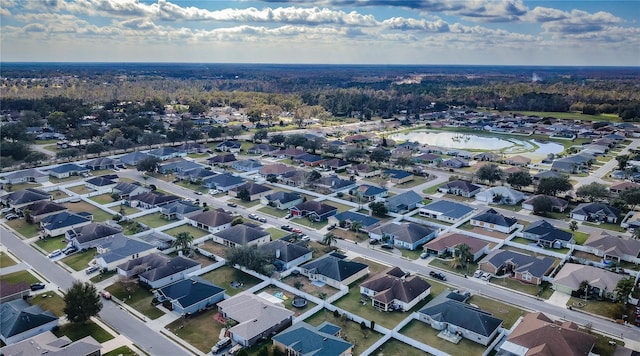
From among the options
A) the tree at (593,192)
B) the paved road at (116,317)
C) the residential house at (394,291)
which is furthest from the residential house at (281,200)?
the tree at (593,192)

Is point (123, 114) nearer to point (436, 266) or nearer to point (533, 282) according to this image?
point (436, 266)

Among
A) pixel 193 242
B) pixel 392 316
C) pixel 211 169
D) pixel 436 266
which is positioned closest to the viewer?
pixel 392 316

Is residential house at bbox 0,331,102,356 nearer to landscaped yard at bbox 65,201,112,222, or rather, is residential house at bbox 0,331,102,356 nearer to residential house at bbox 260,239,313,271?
residential house at bbox 260,239,313,271

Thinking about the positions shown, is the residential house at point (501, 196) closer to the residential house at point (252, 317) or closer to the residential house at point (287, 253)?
the residential house at point (287, 253)

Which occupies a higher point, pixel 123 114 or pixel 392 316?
pixel 123 114

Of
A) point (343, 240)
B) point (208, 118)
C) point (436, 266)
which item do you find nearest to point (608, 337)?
point (436, 266)

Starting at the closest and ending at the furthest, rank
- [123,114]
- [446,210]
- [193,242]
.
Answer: [193,242]
[446,210]
[123,114]

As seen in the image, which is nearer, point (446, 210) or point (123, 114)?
point (446, 210)
